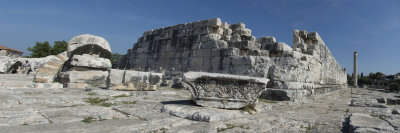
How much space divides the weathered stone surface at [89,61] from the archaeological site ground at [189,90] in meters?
0.04

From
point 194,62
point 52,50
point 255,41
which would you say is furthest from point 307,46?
point 52,50

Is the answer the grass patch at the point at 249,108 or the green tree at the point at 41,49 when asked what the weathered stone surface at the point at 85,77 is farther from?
the green tree at the point at 41,49

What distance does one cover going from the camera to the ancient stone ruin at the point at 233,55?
7.06 meters

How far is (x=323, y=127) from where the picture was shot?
3232 mm

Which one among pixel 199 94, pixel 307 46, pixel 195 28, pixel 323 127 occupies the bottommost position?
pixel 323 127

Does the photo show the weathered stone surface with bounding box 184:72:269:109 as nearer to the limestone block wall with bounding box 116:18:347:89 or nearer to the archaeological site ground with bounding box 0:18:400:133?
the archaeological site ground with bounding box 0:18:400:133

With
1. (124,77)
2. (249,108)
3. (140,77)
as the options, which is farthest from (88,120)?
(140,77)

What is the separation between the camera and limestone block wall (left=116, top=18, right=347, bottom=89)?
7238mm

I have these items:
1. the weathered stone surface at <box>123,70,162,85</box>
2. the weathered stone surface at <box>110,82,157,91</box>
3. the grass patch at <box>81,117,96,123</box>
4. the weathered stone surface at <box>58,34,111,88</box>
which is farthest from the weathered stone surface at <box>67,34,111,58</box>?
the grass patch at <box>81,117,96,123</box>

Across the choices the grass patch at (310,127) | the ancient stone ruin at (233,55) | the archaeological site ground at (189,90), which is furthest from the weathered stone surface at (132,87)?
the grass patch at (310,127)

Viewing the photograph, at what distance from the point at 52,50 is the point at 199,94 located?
133 feet

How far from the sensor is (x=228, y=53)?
342 inches

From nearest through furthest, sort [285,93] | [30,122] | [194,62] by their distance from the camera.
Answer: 1. [30,122]
2. [285,93]
3. [194,62]

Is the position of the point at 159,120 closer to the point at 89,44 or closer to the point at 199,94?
the point at 199,94
